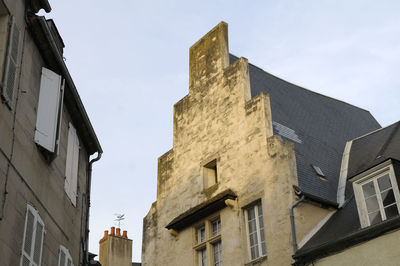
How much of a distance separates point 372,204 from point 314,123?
680cm

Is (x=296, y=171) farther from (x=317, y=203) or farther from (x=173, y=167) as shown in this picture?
(x=173, y=167)

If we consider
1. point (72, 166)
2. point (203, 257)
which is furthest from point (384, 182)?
point (72, 166)

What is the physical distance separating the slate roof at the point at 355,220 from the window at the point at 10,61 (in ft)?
24.2

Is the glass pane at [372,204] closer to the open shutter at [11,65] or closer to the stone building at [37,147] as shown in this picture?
the stone building at [37,147]

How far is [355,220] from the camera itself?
13.3 metres

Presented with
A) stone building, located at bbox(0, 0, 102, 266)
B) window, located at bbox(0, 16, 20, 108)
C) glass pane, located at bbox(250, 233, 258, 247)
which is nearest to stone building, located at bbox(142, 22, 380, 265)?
glass pane, located at bbox(250, 233, 258, 247)

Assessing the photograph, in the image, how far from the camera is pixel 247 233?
50.7 ft

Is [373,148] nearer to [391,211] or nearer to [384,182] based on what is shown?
[384,182]

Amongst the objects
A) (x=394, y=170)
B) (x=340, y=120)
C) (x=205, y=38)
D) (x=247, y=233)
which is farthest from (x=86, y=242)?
(x=340, y=120)

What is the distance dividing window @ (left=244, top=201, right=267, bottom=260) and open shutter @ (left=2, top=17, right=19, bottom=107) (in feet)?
25.4

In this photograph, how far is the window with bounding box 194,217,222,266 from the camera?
16297mm

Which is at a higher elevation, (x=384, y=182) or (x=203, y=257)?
(x=384, y=182)

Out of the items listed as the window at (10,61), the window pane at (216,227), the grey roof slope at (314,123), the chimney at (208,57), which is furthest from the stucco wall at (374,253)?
the chimney at (208,57)

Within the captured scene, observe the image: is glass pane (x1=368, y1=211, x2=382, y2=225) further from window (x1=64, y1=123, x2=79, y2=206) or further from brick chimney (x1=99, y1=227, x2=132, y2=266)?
brick chimney (x1=99, y1=227, x2=132, y2=266)
